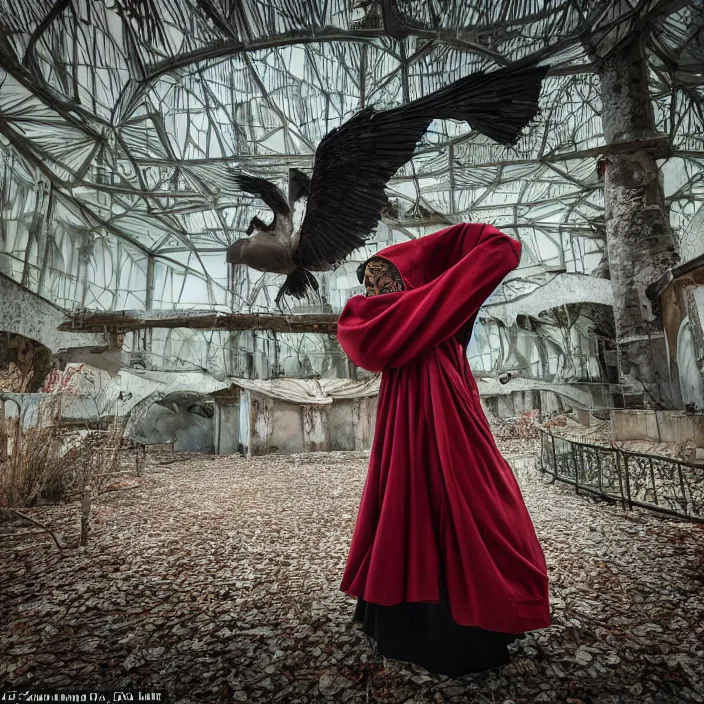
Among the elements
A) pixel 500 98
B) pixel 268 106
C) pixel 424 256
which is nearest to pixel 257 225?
pixel 424 256

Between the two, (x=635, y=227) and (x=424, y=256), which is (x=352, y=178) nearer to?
(x=424, y=256)

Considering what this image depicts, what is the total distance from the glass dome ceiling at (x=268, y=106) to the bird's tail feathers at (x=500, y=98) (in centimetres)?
20

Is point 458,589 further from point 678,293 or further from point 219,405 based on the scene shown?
point 219,405

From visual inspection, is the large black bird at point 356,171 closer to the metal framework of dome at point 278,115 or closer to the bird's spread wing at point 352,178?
the bird's spread wing at point 352,178

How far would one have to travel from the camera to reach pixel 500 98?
1.26 m

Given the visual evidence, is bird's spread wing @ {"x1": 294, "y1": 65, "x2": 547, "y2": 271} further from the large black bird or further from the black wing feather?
the black wing feather

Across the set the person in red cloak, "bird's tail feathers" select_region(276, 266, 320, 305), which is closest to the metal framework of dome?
the person in red cloak

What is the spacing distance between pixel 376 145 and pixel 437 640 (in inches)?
73.9

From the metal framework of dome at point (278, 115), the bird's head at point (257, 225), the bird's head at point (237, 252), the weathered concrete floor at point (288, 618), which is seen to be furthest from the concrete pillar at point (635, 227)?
the bird's head at point (237, 252)

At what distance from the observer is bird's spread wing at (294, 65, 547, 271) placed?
1.26 metres

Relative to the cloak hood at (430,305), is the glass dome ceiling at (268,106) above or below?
above

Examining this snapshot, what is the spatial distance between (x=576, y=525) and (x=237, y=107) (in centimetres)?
858

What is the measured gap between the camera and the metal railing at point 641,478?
2.97 metres

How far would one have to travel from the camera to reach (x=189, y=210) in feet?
38.4
